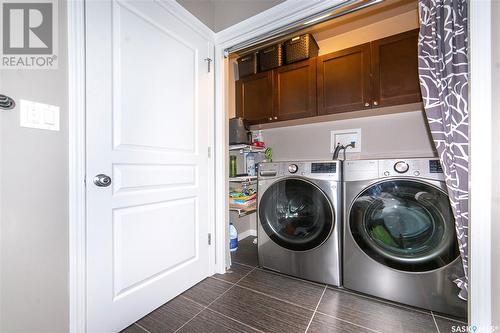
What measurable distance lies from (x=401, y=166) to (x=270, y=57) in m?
1.59

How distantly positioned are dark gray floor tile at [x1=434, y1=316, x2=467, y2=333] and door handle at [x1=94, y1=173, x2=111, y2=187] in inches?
73.3

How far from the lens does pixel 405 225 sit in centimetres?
120

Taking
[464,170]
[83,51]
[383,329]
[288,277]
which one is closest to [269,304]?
[288,277]

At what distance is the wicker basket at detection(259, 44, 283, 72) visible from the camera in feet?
6.63

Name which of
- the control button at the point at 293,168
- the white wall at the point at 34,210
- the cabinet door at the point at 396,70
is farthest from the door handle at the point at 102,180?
the cabinet door at the point at 396,70

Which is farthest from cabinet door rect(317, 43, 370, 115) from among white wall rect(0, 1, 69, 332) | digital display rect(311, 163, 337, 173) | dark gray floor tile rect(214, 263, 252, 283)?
white wall rect(0, 1, 69, 332)

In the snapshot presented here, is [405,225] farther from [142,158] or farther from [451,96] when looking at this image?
[142,158]

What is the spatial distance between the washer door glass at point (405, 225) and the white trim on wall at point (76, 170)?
1513mm

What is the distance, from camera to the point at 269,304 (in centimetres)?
126

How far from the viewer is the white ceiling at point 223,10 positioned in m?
1.40

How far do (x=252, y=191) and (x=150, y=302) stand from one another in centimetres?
132

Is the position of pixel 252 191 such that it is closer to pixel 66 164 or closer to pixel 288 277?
pixel 288 277

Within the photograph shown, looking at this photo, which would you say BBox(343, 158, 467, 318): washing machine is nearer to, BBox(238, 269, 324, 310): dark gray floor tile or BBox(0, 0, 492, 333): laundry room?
BBox(0, 0, 492, 333): laundry room

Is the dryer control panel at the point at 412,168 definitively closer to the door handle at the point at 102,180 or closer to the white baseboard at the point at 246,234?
the door handle at the point at 102,180
